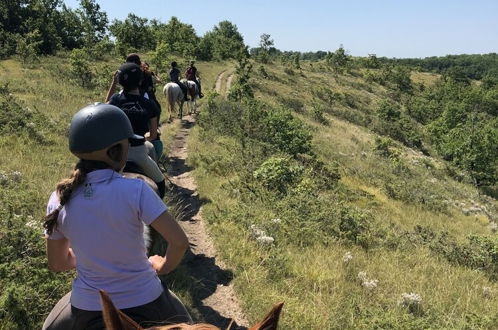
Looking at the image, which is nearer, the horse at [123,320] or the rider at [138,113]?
the horse at [123,320]

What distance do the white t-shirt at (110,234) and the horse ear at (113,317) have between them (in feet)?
2.29

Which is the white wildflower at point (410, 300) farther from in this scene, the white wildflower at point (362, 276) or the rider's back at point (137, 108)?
the rider's back at point (137, 108)

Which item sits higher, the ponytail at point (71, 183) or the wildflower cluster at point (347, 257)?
the ponytail at point (71, 183)

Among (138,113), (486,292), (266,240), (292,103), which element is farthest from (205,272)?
(292,103)

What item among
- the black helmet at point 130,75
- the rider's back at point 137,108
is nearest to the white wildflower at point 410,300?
the rider's back at point 137,108

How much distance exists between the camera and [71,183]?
89.8 inches

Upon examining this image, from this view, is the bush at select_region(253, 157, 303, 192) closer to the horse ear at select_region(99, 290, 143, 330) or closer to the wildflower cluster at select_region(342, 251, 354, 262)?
the wildflower cluster at select_region(342, 251, 354, 262)

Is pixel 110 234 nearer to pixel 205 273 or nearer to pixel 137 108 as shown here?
pixel 137 108

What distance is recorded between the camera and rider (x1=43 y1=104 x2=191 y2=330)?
2252 mm

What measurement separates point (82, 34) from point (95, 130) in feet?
162

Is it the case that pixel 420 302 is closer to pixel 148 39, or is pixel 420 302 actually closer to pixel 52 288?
pixel 52 288

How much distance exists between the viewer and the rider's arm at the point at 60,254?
2498mm

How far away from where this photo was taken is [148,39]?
5053 cm

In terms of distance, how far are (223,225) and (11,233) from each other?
11.3ft
